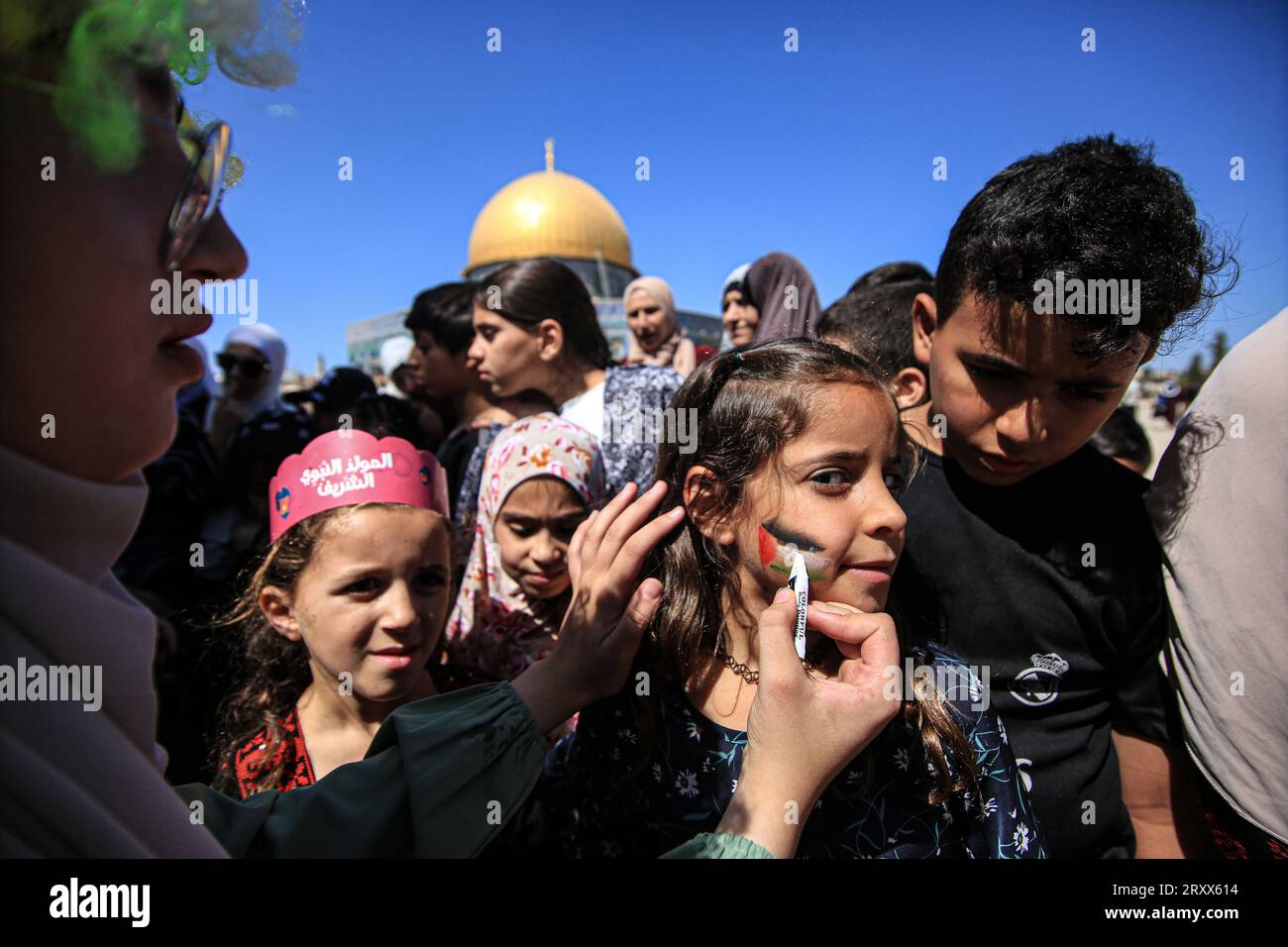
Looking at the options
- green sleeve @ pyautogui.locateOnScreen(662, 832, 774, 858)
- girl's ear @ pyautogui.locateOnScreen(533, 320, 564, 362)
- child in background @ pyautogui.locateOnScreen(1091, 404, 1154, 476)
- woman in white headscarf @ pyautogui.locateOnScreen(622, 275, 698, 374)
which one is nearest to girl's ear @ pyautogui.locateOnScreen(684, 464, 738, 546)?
green sleeve @ pyautogui.locateOnScreen(662, 832, 774, 858)

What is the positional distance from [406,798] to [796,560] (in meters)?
0.92

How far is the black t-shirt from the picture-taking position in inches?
64.6

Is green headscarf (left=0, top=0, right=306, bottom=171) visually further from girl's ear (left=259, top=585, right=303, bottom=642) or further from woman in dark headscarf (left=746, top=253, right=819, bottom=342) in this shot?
woman in dark headscarf (left=746, top=253, right=819, bottom=342)

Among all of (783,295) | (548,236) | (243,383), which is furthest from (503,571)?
(548,236)

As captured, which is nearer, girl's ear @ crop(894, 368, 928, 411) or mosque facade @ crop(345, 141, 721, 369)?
girl's ear @ crop(894, 368, 928, 411)

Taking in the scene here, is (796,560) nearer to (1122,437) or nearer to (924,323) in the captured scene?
(924,323)

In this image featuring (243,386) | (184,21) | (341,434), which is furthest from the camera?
(243,386)

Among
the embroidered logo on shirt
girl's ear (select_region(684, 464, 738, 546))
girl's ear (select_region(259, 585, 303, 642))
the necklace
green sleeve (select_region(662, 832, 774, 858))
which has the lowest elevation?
green sleeve (select_region(662, 832, 774, 858))

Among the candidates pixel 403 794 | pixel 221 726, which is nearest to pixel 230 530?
pixel 221 726

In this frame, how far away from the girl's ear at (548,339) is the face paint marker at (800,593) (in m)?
2.24

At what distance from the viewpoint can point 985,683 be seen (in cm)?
154

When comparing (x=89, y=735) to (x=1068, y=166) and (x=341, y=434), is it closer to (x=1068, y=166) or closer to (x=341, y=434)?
(x=341, y=434)

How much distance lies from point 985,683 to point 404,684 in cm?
151

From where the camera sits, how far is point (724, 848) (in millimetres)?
1099
